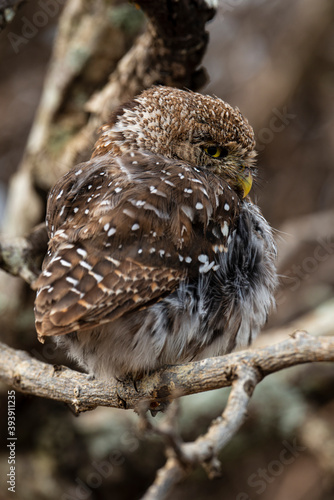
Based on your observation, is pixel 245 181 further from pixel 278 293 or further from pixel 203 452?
pixel 278 293

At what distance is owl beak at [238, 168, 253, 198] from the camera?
3021mm

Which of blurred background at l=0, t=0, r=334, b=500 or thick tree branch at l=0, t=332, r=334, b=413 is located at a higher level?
thick tree branch at l=0, t=332, r=334, b=413

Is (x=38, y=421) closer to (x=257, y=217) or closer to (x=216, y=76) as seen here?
(x=257, y=217)

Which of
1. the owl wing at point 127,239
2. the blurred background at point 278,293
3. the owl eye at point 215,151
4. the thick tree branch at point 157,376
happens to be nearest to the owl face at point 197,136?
the owl eye at point 215,151

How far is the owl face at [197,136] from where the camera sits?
118 inches

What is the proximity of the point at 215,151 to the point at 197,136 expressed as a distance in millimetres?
111

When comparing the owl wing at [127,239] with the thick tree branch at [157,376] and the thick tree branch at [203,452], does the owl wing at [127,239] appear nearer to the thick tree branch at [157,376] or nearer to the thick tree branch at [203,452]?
the thick tree branch at [157,376]

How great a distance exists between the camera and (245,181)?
303 cm

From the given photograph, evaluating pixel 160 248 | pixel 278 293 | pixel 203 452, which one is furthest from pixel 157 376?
pixel 278 293

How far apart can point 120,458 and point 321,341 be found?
110 inches

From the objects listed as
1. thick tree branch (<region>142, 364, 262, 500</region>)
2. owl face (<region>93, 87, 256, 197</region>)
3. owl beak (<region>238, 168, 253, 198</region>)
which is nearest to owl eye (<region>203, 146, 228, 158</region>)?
owl face (<region>93, 87, 256, 197</region>)

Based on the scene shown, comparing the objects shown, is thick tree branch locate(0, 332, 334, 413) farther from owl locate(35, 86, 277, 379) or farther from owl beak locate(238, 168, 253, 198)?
owl beak locate(238, 168, 253, 198)

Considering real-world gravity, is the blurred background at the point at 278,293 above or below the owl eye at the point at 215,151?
below

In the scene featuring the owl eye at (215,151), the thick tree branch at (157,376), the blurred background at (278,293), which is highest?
the owl eye at (215,151)
